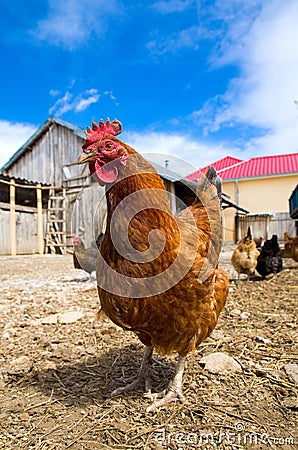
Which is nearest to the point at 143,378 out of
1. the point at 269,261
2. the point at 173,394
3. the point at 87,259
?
the point at 173,394

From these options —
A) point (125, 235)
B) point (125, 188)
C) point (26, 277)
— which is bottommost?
point (26, 277)

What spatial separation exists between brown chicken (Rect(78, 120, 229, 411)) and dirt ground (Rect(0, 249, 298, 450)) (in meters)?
0.22

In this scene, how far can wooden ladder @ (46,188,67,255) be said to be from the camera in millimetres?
15531

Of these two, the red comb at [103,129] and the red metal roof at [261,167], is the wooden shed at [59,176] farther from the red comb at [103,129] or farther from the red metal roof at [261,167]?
the red metal roof at [261,167]

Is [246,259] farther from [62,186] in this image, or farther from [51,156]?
[51,156]

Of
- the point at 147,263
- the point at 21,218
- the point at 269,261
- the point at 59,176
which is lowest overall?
the point at 269,261

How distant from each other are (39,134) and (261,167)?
20.1 meters

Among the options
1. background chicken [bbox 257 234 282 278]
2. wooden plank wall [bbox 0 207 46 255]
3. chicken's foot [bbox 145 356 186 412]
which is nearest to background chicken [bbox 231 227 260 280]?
background chicken [bbox 257 234 282 278]

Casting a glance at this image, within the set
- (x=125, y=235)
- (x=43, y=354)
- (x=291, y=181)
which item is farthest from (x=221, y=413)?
(x=291, y=181)

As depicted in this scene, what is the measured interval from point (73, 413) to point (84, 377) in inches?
20.9

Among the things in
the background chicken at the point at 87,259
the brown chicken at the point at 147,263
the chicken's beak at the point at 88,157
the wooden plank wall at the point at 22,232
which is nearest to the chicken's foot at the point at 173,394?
the brown chicken at the point at 147,263

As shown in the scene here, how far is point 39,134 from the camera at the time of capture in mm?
16438

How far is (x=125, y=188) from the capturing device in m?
2.12

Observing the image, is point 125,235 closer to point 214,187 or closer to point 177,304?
point 177,304
